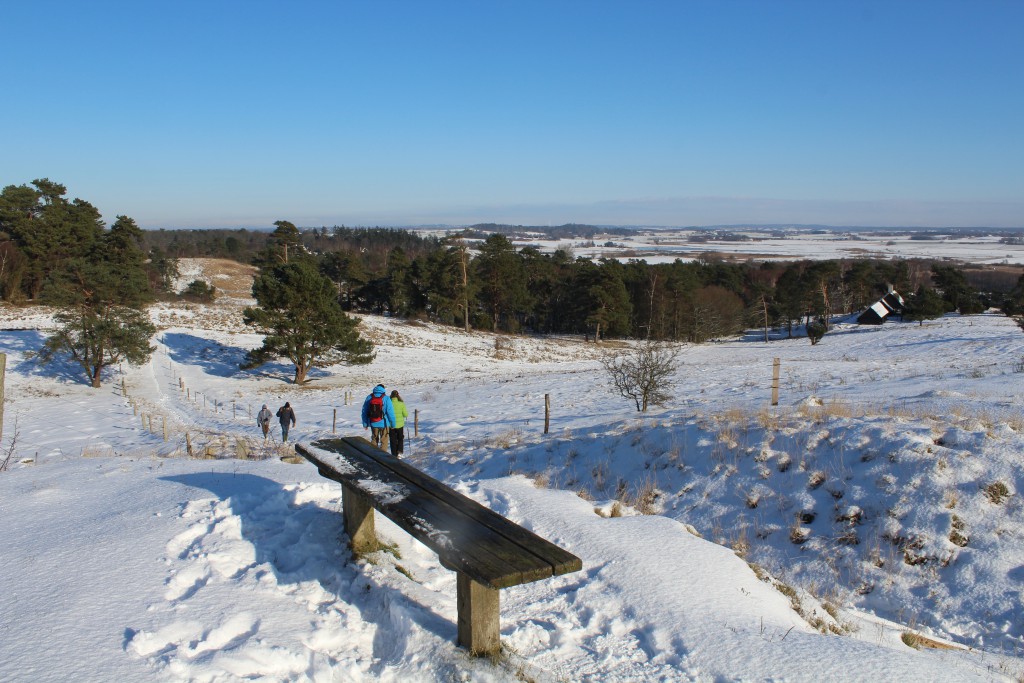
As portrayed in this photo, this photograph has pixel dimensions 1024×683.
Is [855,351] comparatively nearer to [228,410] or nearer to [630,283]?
[630,283]

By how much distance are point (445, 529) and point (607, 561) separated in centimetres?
161

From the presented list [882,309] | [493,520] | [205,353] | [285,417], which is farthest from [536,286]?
[493,520]

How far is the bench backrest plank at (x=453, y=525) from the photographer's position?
3359 mm

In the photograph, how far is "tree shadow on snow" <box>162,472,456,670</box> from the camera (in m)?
3.80

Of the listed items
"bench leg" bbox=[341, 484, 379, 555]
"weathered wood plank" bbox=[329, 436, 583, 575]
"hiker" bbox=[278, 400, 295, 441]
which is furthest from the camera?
"hiker" bbox=[278, 400, 295, 441]

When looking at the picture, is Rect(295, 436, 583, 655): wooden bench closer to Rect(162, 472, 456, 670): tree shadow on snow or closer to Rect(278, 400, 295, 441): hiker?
Rect(162, 472, 456, 670): tree shadow on snow

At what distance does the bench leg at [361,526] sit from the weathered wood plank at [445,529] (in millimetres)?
180

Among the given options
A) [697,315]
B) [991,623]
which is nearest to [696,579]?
[991,623]

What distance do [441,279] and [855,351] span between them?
30.9m

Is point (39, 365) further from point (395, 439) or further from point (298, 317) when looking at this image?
point (395, 439)

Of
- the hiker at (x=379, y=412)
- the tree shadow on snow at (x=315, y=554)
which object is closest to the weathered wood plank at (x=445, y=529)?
the tree shadow on snow at (x=315, y=554)

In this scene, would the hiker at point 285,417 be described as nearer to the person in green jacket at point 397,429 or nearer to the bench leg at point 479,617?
the person in green jacket at point 397,429

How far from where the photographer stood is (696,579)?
4.64 meters

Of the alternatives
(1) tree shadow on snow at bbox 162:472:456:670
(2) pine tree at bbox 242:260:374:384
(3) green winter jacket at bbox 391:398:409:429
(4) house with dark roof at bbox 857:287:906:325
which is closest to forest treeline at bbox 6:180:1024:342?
(4) house with dark roof at bbox 857:287:906:325
